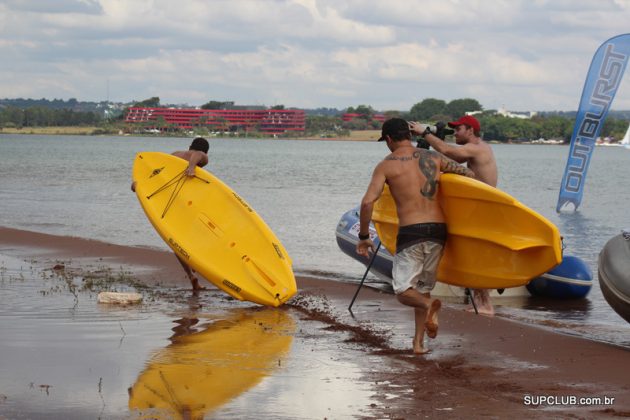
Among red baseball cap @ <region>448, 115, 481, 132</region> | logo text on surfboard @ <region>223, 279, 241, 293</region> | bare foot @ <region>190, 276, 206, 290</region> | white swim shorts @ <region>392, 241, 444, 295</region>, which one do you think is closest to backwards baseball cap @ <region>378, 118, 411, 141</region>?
white swim shorts @ <region>392, 241, 444, 295</region>

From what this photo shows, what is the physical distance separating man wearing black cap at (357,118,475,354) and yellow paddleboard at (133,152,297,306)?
2.43m

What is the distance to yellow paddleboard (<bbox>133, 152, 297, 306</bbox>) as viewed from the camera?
9.66 meters

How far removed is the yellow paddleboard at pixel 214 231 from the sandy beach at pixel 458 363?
286 mm

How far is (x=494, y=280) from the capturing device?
805cm

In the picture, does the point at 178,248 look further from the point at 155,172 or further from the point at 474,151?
the point at 474,151

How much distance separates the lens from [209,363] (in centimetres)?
698

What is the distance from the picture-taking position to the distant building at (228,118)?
177 meters

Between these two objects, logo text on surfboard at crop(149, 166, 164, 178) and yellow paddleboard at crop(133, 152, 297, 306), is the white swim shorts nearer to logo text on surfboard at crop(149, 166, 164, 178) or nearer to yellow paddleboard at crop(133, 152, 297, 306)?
yellow paddleboard at crop(133, 152, 297, 306)

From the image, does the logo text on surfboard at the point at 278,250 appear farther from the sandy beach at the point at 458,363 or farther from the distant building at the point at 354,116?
the distant building at the point at 354,116

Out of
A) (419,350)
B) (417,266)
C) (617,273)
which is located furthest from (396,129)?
(617,273)

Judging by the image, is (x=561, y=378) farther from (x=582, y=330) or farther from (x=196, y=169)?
(x=196, y=169)

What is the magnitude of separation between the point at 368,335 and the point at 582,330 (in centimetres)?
311

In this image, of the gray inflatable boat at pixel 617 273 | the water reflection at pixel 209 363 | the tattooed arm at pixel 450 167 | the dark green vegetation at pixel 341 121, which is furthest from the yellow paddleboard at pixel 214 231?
the dark green vegetation at pixel 341 121

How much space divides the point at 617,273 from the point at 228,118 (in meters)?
176
